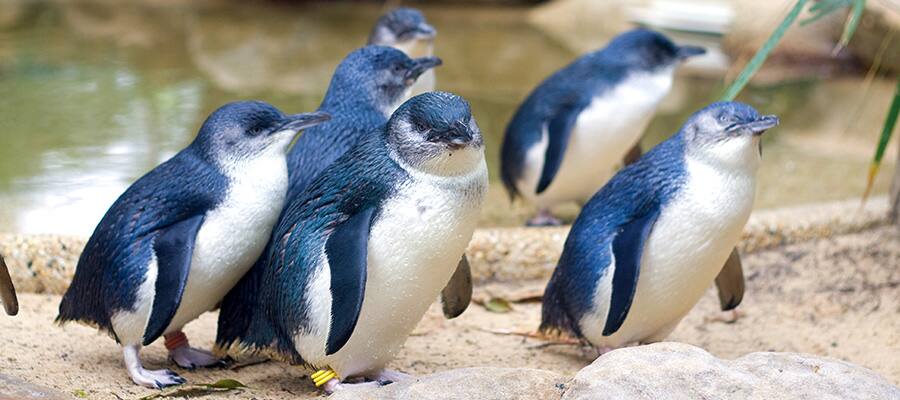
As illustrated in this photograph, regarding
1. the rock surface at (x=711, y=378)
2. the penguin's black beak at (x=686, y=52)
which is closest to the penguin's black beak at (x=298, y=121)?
the rock surface at (x=711, y=378)

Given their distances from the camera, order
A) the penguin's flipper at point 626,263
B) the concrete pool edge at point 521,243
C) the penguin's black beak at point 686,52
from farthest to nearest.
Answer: the penguin's black beak at point 686,52
the concrete pool edge at point 521,243
the penguin's flipper at point 626,263

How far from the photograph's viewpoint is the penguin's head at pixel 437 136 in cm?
328

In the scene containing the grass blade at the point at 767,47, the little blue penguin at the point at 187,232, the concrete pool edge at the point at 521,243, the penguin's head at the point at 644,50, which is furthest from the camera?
the penguin's head at the point at 644,50

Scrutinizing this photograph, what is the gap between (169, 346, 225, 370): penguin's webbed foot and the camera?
3.86m

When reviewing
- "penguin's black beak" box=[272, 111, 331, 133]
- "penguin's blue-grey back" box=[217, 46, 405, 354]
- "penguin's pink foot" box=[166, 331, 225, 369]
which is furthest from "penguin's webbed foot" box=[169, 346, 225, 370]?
"penguin's black beak" box=[272, 111, 331, 133]

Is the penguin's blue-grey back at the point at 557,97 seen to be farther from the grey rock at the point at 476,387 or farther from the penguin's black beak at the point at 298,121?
the grey rock at the point at 476,387

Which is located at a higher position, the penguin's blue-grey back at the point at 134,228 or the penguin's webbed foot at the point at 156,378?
the penguin's blue-grey back at the point at 134,228

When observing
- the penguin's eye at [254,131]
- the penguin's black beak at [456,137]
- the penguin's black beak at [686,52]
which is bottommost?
the penguin's black beak at [686,52]

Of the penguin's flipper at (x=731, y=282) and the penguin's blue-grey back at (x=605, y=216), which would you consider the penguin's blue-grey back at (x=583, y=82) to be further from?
the penguin's blue-grey back at (x=605, y=216)

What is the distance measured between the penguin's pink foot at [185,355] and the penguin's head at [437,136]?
3.27 feet

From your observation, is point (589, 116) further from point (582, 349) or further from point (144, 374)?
point (144, 374)

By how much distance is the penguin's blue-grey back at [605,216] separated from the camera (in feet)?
12.8

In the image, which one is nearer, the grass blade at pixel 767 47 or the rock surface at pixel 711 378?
the rock surface at pixel 711 378

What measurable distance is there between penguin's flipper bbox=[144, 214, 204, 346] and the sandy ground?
0.75 feet
